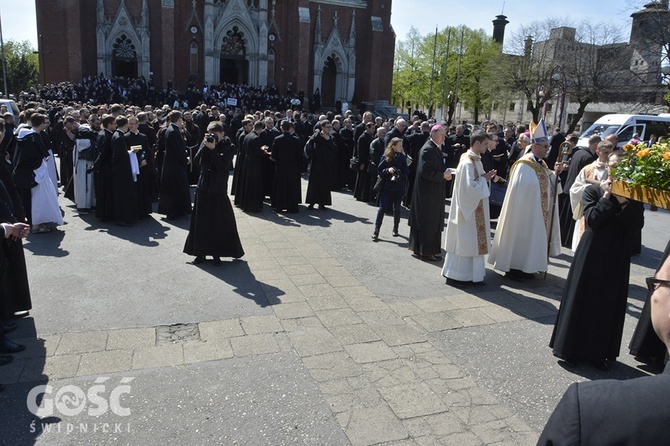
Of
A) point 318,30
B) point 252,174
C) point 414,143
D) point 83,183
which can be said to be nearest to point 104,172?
point 83,183

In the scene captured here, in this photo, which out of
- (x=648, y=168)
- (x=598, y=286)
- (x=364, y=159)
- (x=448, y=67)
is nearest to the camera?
(x=648, y=168)

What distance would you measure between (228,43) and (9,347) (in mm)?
34994

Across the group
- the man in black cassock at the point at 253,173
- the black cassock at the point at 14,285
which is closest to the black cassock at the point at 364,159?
the man in black cassock at the point at 253,173

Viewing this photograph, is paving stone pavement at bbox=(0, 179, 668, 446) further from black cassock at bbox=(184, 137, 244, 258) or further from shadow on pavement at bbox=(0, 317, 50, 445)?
black cassock at bbox=(184, 137, 244, 258)

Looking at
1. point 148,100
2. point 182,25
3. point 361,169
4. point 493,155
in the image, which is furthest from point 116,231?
point 182,25

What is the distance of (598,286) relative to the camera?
191 inches

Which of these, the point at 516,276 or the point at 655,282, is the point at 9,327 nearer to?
the point at 655,282

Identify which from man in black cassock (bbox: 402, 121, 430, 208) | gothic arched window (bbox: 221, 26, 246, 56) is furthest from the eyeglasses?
gothic arched window (bbox: 221, 26, 246, 56)

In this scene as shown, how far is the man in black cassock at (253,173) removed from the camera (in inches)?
440

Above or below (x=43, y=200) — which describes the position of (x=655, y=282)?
above

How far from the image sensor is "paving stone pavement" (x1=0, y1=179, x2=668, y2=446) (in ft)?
13.3

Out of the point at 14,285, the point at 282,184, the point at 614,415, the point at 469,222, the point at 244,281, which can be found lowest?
the point at 244,281

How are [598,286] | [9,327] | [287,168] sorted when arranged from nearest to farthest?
[598,286]
[9,327]
[287,168]

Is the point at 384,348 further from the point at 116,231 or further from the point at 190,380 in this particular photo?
the point at 116,231
